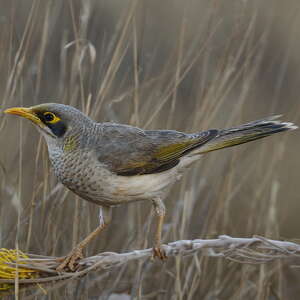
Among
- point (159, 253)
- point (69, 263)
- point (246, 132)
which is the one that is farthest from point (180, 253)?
point (246, 132)

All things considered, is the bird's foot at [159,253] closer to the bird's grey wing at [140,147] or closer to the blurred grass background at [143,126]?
the blurred grass background at [143,126]

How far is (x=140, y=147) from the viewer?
353cm

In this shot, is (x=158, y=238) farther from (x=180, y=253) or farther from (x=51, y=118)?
(x=51, y=118)

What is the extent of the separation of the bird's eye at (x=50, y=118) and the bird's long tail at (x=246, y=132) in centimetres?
87

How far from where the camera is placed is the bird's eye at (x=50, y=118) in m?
3.26

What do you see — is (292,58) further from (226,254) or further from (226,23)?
(226,254)

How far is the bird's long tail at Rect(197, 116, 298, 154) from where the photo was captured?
3.47 metres

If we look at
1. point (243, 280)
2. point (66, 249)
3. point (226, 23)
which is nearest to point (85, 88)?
point (66, 249)

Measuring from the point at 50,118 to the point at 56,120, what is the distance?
1.3 inches

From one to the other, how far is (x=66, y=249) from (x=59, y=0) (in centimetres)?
173

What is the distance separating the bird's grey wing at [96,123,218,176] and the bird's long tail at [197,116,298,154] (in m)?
0.05

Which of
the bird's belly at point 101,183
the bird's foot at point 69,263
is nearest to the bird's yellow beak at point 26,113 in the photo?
the bird's belly at point 101,183

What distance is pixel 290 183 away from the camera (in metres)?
6.48

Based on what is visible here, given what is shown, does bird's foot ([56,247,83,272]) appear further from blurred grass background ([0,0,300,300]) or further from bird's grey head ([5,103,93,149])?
bird's grey head ([5,103,93,149])
